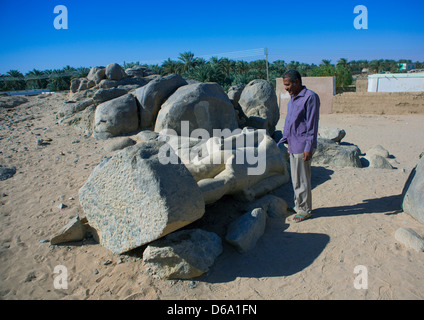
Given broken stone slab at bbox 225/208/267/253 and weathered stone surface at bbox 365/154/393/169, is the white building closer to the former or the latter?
weathered stone surface at bbox 365/154/393/169

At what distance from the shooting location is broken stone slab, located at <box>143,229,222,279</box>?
2.53 metres

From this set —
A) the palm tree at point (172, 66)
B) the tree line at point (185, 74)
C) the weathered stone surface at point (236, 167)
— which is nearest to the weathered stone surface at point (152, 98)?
the weathered stone surface at point (236, 167)

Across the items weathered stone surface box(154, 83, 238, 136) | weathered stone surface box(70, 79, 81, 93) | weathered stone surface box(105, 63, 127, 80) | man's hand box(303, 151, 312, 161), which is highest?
weathered stone surface box(105, 63, 127, 80)

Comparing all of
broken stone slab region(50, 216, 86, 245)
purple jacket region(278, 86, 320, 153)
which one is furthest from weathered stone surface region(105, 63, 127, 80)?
purple jacket region(278, 86, 320, 153)

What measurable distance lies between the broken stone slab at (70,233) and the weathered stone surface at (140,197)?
1.15 feet

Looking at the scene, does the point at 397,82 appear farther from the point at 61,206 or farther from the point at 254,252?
the point at 61,206

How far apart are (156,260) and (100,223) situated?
696 mm

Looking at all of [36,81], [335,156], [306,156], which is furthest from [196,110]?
[36,81]

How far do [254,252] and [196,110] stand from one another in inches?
127

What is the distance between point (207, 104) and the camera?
18.4ft

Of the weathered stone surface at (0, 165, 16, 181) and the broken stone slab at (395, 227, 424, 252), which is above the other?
the weathered stone surface at (0, 165, 16, 181)

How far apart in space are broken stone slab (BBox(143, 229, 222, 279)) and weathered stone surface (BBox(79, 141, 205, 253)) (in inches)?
6.4

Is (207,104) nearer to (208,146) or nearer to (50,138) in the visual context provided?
(208,146)

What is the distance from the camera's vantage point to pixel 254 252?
2.91 m
